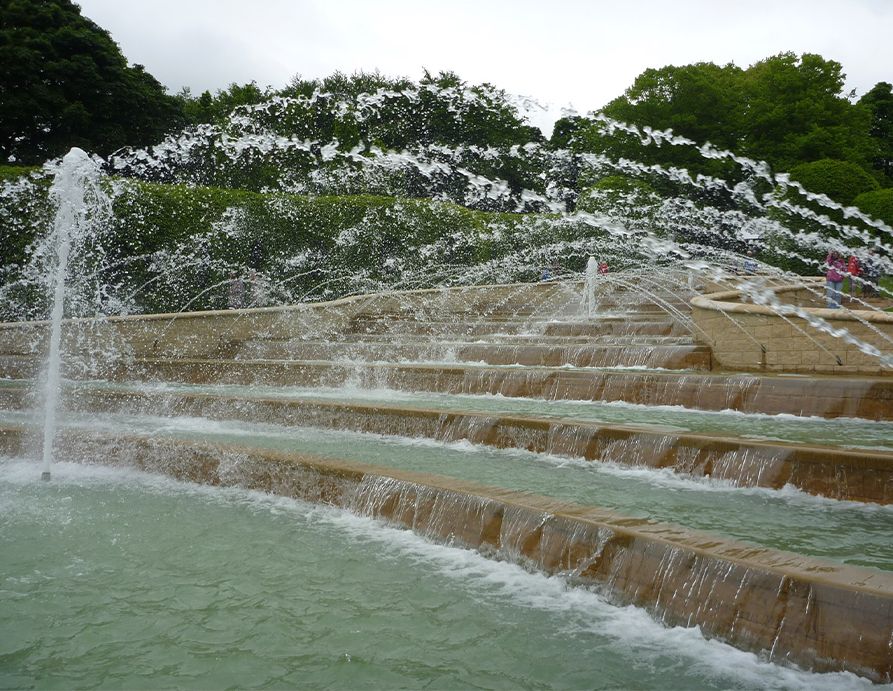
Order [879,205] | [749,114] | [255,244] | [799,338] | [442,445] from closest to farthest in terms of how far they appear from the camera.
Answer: [442,445] < [799,338] < [255,244] < [879,205] < [749,114]

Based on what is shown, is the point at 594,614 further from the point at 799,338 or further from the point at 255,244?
the point at 255,244

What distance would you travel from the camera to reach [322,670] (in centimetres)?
308

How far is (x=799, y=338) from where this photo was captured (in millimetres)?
9531

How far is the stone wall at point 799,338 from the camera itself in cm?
929

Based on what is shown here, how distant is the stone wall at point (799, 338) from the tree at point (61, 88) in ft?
100

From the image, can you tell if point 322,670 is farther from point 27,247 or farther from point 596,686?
A: point 27,247

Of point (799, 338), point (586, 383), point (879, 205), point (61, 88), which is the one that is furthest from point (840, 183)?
point (61, 88)

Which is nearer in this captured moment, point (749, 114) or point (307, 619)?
point (307, 619)

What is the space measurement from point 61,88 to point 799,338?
32851 millimetres

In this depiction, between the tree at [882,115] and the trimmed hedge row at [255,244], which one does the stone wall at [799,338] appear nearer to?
the trimmed hedge row at [255,244]

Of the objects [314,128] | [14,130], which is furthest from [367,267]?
[314,128]

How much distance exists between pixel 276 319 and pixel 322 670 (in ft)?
40.1

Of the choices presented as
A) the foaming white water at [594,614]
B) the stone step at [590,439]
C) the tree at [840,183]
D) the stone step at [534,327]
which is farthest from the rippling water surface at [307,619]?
the tree at [840,183]

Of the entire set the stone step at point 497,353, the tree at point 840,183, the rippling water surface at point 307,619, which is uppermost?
the tree at point 840,183
